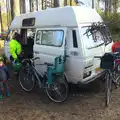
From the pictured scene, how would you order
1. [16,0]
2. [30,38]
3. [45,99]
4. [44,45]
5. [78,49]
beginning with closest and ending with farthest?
1. [78,49]
2. [45,99]
3. [44,45]
4. [30,38]
5. [16,0]

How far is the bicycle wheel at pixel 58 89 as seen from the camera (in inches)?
231

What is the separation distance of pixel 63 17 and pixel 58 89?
6.48 feet

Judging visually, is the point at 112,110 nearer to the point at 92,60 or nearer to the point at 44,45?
the point at 92,60

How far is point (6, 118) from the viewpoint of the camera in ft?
16.7

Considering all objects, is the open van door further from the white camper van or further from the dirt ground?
the dirt ground

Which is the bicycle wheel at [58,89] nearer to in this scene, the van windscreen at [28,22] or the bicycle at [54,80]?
the bicycle at [54,80]

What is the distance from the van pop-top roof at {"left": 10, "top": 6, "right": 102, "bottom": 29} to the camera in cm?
589

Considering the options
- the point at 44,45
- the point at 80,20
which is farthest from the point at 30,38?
the point at 80,20

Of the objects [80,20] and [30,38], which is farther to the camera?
[30,38]

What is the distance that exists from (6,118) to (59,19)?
9.81ft

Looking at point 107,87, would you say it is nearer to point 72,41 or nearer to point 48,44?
point 72,41

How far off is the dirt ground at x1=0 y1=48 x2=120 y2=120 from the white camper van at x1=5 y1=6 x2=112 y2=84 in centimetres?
59

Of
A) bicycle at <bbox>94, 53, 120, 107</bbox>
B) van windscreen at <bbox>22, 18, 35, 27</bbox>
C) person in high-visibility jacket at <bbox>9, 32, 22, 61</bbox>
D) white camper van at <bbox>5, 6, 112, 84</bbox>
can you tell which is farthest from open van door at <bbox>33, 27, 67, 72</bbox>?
bicycle at <bbox>94, 53, 120, 107</bbox>

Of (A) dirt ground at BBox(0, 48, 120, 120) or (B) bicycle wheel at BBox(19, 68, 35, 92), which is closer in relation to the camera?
(A) dirt ground at BBox(0, 48, 120, 120)
